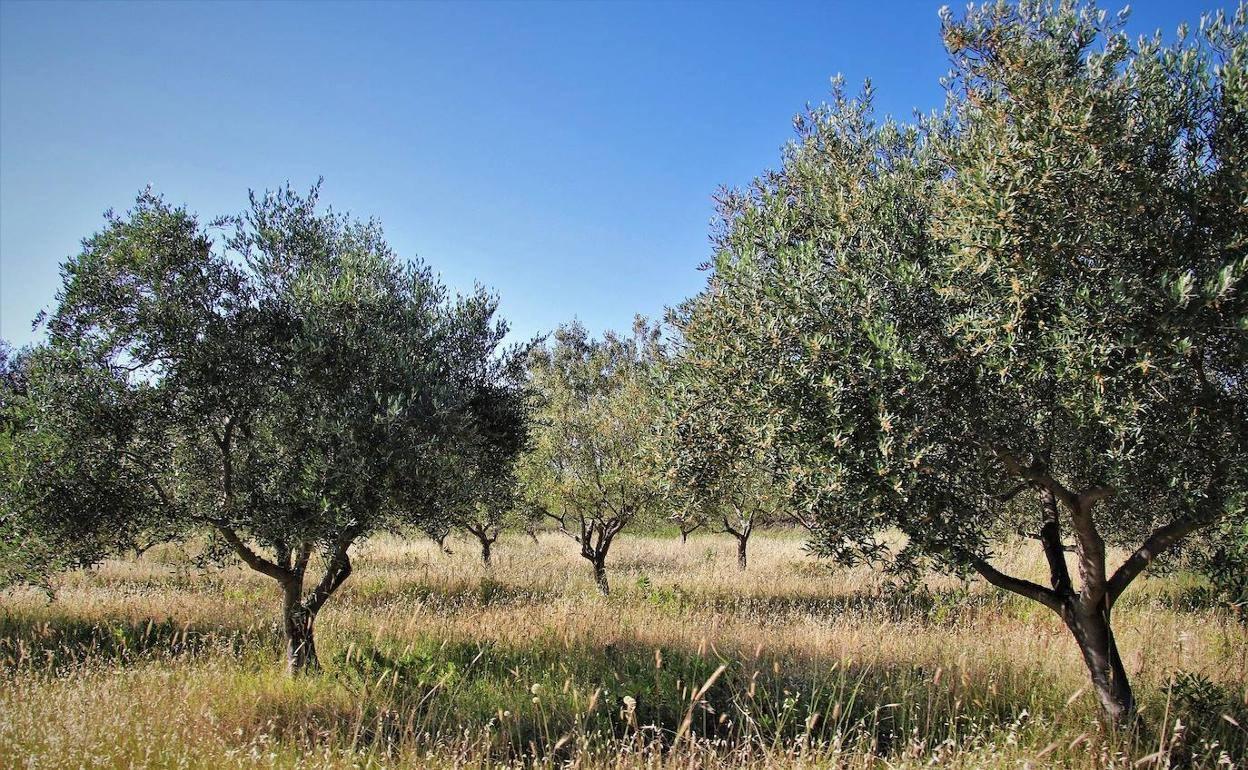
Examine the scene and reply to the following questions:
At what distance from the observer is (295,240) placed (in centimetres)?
1066

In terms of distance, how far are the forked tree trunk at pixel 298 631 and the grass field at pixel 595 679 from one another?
14.3 inches

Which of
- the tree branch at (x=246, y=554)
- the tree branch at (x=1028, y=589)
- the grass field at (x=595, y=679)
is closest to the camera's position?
the grass field at (x=595, y=679)

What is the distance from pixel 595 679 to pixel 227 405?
6834 millimetres

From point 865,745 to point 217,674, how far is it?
8674mm

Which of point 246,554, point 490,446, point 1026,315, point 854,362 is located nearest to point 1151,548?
point 1026,315

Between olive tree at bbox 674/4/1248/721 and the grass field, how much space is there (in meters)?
1.50

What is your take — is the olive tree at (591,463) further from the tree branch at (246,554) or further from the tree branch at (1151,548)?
the tree branch at (1151,548)

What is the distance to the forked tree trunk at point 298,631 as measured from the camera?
404 inches

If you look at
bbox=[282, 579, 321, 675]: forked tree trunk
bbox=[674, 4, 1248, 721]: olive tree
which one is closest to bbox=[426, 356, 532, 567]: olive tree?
bbox=[282, 579, 321, 675]: forked tree trunk

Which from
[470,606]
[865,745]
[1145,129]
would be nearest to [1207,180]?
[1145,129]

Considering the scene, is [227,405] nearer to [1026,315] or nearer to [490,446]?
[490,446]

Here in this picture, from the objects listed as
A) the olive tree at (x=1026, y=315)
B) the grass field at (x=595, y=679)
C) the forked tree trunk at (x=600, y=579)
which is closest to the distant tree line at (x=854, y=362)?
the olive tree at (x=1026, y=315)

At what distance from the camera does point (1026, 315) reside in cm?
614

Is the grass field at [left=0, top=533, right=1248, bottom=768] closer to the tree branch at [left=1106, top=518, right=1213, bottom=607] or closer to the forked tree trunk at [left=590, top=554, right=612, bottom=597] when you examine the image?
the forked tree trunk at [left=590, top=554, right=612, bottom=597]
